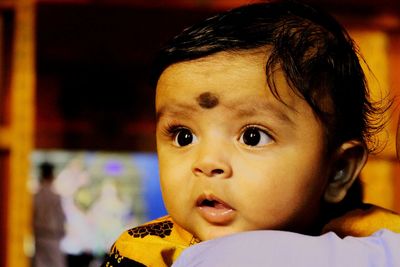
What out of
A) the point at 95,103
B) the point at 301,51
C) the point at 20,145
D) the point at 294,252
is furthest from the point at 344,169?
the point at 95,103

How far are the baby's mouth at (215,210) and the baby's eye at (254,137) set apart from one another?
6cm

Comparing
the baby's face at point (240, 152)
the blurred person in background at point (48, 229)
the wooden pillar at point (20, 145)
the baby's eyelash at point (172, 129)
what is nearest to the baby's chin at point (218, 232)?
the baby's face at point (240, 152)

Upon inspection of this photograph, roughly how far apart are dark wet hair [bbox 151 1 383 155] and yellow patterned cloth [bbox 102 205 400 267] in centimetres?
8

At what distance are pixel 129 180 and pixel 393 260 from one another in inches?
220

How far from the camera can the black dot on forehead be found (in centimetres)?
66

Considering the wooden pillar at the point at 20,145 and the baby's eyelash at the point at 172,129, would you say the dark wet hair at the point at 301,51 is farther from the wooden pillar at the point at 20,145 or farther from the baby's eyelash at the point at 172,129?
the wooden pillar at the point at 20,145

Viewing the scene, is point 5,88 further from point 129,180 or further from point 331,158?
point 129,180

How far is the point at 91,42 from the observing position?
4.65 meters

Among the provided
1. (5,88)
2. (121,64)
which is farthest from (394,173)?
(121,64)

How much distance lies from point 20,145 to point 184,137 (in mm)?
1623

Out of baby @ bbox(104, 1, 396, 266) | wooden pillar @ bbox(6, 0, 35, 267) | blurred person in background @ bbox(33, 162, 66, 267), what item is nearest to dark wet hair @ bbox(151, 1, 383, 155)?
baby @ bbox(104, 1, 396, 266)

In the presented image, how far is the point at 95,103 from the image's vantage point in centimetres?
540

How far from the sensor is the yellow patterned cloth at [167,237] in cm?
71

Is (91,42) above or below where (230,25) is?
below
